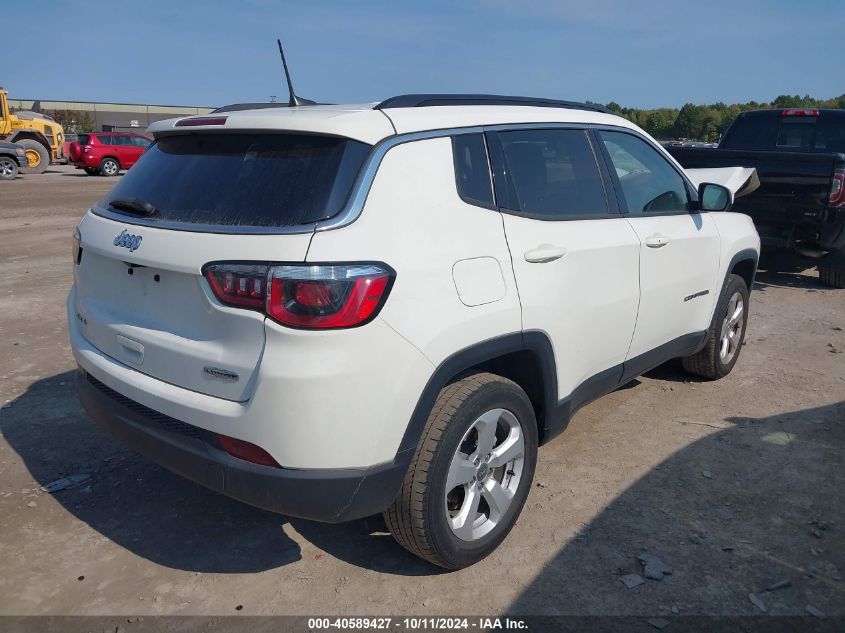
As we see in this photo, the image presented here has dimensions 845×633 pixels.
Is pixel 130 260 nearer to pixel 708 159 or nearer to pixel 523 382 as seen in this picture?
pixel 523 382

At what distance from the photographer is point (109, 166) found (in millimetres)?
27766

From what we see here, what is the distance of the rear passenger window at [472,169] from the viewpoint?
283 centimetres

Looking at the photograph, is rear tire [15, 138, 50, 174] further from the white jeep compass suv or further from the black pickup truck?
the white jeep compass suv

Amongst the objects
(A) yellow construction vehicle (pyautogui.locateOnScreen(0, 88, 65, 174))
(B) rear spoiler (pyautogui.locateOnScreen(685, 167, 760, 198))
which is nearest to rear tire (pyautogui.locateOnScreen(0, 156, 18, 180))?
(A) yellow construction vehicle (pyautogui.locateOnScreen(0, 88, 65, 174))

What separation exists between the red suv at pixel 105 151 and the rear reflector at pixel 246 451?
1058 inches

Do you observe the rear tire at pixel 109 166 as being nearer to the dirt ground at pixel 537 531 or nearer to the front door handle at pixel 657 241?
the dirt ground at pixel 537 531

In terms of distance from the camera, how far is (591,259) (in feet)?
Result: 11.0

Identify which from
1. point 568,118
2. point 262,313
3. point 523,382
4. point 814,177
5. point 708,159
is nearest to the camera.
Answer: point 262,313

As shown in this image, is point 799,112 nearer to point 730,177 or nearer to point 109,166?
point 730,177

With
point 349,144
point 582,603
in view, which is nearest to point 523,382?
point 582,603

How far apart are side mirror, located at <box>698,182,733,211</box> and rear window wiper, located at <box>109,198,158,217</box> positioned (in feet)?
10.7

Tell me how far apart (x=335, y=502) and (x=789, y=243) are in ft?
22.6

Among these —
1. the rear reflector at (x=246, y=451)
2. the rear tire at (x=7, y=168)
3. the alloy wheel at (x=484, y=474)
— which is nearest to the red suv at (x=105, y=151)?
the rear tire at (x=7, y=168)

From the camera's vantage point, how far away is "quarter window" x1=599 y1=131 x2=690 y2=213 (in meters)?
3.90
